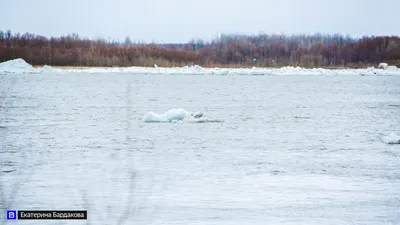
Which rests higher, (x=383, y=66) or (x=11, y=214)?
(x=383, y=66)

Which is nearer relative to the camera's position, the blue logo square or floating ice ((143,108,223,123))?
the blue logo square

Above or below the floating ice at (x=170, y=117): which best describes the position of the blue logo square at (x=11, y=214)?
below

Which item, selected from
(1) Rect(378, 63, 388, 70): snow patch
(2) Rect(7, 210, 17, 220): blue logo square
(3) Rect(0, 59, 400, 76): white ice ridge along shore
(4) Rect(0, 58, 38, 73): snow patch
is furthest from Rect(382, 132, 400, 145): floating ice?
(1) Rect(378, 63, 388, 70): snow patch

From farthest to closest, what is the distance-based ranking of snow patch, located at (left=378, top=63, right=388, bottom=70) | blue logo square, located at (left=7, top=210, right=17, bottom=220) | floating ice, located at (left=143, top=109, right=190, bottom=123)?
snow patch, located at (left=378, top=63, right=388, bottom=70) < floating ice, located at (left=143, top=109, right=190, bottom=123) < blue logo square, located at (left=7, top=210, right=17, bottom=220)

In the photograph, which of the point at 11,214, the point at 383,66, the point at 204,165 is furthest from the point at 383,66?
the point at 11,214

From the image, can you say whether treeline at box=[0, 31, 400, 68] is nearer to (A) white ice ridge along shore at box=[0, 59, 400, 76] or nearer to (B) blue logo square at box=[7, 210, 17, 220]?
(A) white ice ridge along shore at box=[0, 59, 400, 76]

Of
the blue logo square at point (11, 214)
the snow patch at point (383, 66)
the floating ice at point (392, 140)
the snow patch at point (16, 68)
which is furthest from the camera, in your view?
the snow patch at point (383, 66)

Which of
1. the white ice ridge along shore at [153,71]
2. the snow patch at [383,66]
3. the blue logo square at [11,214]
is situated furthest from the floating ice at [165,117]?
the snow patch at [383,66]

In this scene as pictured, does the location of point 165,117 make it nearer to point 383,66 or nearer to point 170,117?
point 170,117

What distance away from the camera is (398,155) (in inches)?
349

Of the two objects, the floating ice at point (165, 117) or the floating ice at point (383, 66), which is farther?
the floating ice at point (383, 66)

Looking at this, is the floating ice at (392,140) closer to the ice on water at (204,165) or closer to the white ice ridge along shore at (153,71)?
the ice on water at (204,165)

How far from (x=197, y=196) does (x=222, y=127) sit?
581 centimetres

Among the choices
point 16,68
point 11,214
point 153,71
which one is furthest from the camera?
point 153,71
